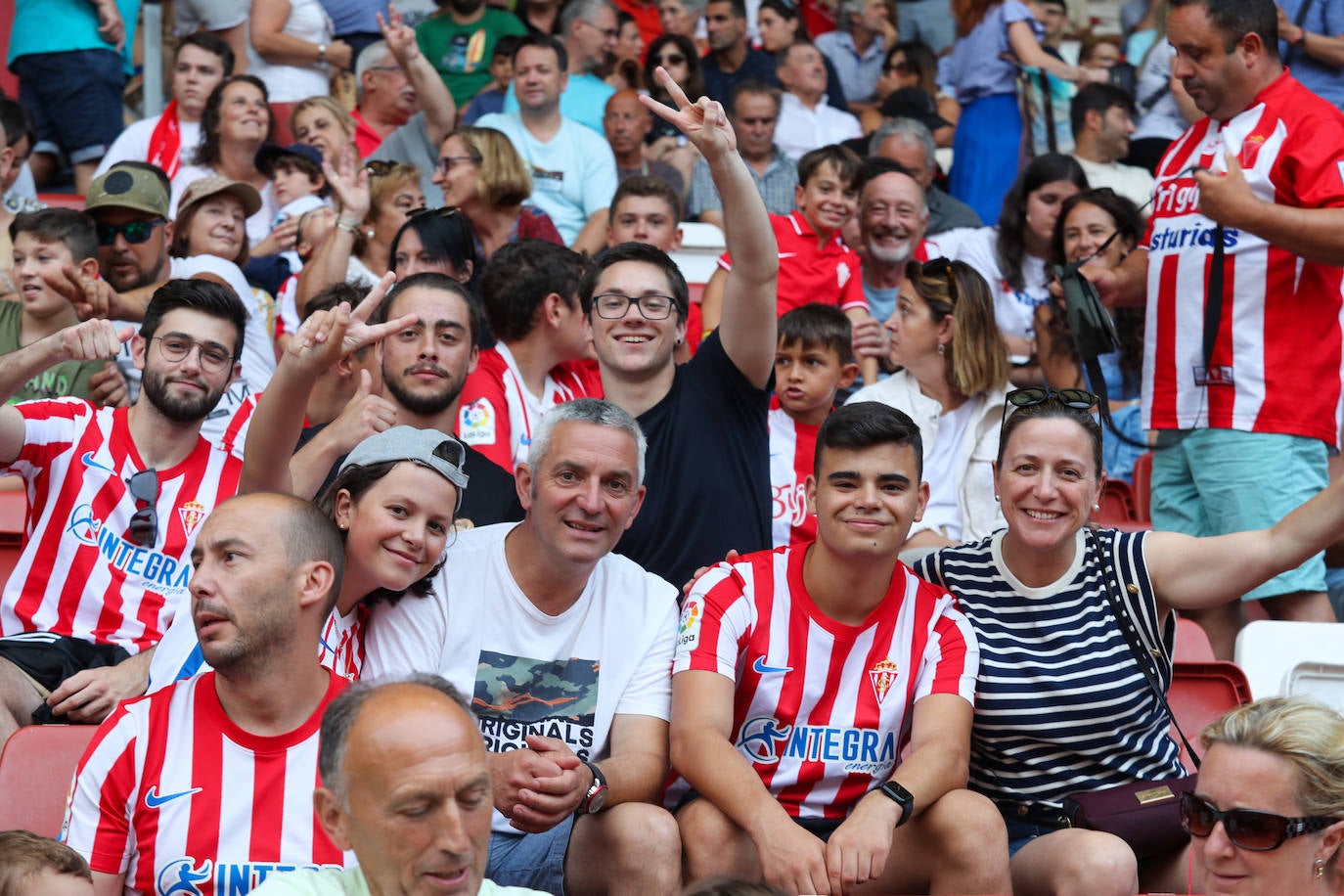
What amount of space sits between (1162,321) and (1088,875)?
7.25 ft

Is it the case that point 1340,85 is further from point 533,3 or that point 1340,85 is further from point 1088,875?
point 1088,875

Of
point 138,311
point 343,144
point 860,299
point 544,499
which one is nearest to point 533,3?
point 343,144

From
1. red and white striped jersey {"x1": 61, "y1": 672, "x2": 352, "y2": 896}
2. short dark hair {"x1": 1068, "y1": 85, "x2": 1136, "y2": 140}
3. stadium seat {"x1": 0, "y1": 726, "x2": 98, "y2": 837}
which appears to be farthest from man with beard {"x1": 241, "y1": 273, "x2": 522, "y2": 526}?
short dark hair {"x1": 1068, "y1": 85, "x2": 1136, "y2": 140}

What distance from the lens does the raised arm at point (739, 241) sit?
3.39 meters

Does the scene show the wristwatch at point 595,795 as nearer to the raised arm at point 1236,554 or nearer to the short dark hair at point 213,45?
the raised arm at point 1236,554

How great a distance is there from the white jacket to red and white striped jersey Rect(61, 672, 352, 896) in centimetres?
250

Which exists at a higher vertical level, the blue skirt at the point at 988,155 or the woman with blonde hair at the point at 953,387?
the blue skirt at the point at 988,155

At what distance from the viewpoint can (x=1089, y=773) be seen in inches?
125

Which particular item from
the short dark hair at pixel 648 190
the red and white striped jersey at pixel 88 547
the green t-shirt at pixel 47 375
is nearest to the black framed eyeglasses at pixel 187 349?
the red and white striped jersey at pixel 88 547

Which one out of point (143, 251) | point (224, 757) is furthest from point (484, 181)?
point (224, 757)

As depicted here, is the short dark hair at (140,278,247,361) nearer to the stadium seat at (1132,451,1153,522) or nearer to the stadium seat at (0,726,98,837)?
the stadium seat at (0,726,98,837)

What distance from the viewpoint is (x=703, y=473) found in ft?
12.2

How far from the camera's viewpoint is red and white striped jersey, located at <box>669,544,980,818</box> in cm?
309

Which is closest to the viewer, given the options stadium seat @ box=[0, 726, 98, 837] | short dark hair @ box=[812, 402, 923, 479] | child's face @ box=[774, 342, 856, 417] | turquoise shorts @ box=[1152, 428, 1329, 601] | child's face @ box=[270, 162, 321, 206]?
stadium seat @ box=[0, 726, 98, 837]
